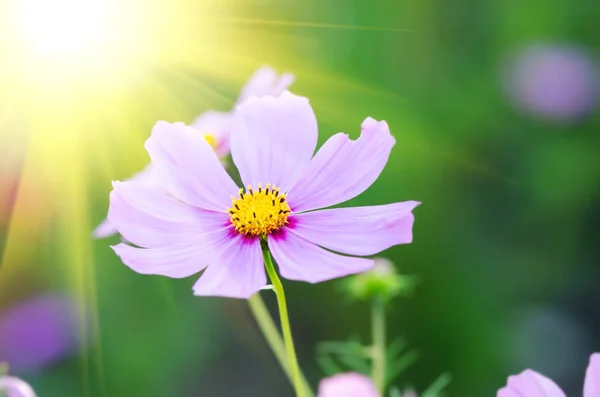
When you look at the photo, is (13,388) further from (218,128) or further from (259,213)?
(218,128)

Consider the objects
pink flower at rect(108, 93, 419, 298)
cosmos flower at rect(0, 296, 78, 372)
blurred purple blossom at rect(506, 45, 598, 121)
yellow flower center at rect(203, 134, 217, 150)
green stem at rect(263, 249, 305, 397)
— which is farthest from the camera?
blurred purple blossom at rect(506, 45, 598, 121)

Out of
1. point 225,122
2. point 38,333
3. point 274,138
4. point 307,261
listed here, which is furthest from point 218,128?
point 38,333

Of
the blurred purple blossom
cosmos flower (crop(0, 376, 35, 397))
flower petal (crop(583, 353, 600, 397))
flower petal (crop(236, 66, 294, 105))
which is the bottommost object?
flower petal (crop(583, 353, 600, 397))

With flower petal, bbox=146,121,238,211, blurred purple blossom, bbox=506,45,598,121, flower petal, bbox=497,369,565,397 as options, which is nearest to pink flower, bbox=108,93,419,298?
flower petal, bbox=146,121,238,211

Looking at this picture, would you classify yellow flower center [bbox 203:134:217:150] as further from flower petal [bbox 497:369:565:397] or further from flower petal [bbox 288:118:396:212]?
flower petal [bbox 497:369:565:397]

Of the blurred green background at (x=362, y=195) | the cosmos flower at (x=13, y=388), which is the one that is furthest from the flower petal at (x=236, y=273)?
the blurred green background at (x=362, y=195)

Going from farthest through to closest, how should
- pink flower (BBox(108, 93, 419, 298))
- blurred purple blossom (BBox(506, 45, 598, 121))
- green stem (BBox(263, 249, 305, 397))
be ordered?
blurred purple blossom (BBox(506, 45, 598, 121)) < pink flower (BBox(108, 93, 419, 298)) < green stem (BBox(263, 249, 305, 397))

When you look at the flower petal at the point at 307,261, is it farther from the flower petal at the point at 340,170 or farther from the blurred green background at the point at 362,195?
the blurred green background at the point at 362,195
